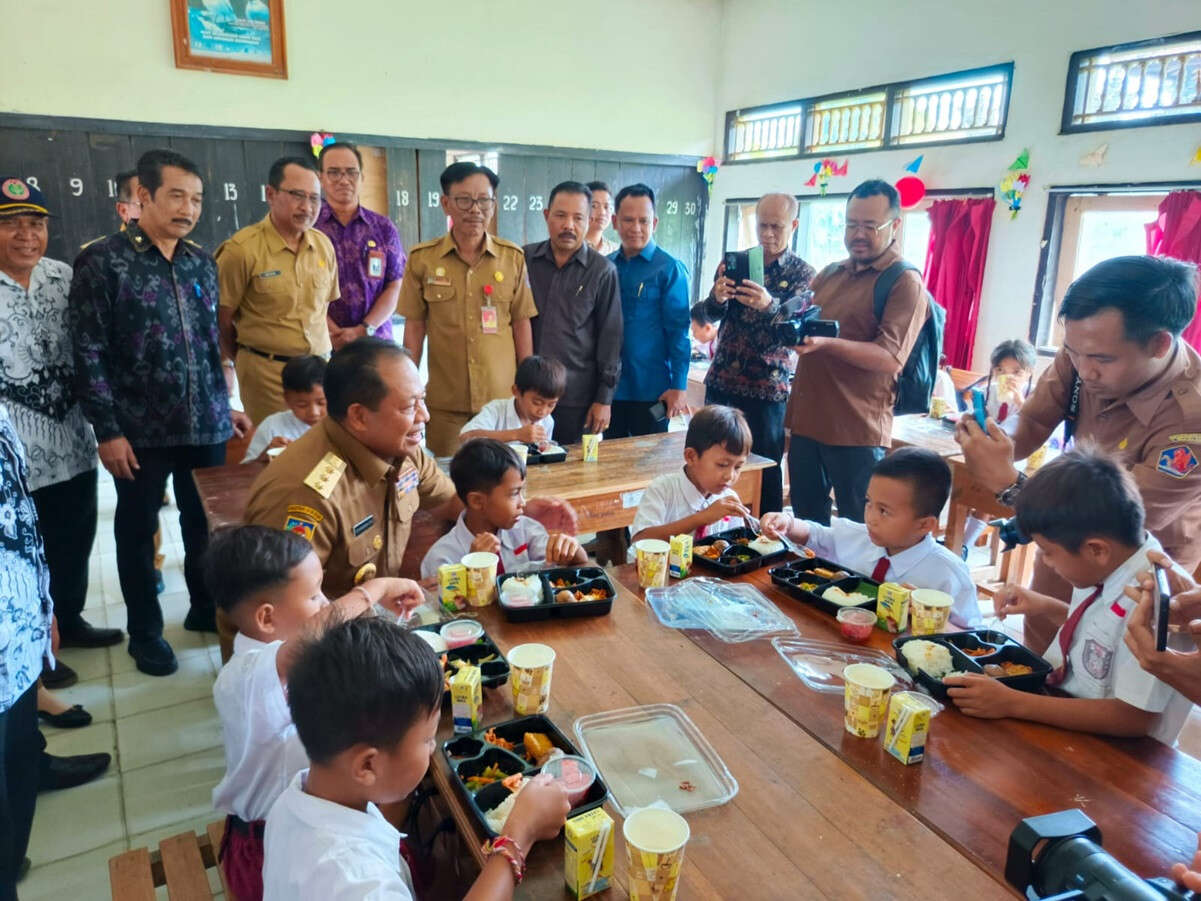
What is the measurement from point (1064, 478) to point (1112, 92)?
159 inches

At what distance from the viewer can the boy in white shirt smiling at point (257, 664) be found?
1.29 meters

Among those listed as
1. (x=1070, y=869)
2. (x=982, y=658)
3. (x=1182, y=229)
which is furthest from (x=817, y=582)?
(x=1182, y=229)

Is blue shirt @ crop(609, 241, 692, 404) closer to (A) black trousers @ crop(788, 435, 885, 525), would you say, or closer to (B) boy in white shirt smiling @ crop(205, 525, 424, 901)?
→ (A) black trousers @ crop(788, 435, 885, 525)

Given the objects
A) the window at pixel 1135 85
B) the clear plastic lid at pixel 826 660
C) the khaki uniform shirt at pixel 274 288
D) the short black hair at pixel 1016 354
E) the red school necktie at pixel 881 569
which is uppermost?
the window at pixel 1135 85

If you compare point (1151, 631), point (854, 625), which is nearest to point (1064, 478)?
point (1151, 631)

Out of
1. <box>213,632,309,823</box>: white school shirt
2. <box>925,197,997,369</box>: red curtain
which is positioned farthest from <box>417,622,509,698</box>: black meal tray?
<box>925,197,997,369</box>: red curtain

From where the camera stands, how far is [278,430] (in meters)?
2.81

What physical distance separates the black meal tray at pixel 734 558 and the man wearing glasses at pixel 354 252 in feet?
7.29

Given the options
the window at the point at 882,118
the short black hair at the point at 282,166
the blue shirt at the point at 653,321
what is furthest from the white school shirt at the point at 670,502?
the window at the point at 882,118

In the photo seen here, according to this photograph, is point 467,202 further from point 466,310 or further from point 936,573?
point 936,573

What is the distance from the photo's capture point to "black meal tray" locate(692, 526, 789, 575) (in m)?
1.89

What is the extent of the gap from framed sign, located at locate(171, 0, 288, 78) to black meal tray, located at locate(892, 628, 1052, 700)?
18.9 feet

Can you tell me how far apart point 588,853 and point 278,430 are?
89.6 inches

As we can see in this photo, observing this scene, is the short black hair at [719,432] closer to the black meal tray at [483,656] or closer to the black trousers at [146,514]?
the black meal tray at [483,656]
